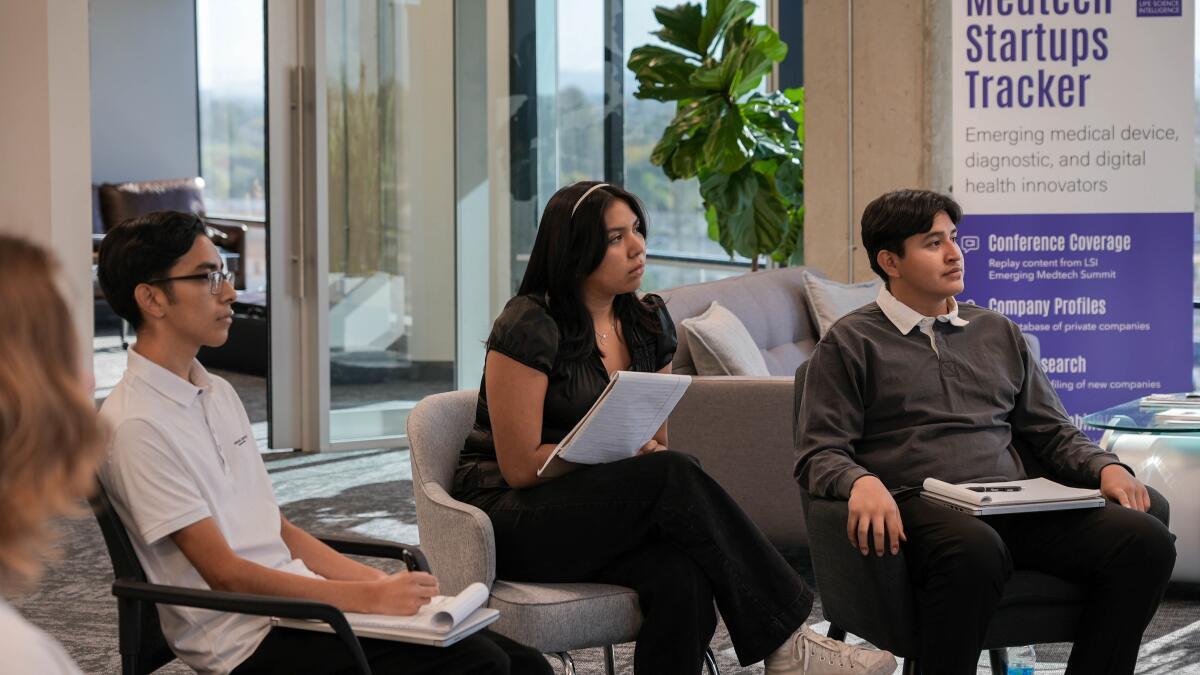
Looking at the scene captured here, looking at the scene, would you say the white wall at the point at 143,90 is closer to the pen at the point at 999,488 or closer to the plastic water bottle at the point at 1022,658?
the plastic water bottle at the point at 1022,658

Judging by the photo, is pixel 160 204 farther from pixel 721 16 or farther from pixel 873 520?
pixel 873 520

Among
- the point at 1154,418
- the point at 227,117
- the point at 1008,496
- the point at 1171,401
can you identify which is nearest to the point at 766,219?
the point at 1171,401

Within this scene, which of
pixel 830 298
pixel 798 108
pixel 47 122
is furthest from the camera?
pixel 798 108

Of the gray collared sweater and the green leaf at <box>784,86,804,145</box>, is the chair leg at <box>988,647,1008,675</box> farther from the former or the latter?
the green leaf at <box>784,86,804,145</box>

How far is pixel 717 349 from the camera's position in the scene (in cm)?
413

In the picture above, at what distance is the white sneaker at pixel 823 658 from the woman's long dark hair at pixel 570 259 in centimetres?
71

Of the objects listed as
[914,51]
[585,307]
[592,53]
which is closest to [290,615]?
[585,307]

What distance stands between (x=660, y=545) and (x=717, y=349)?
63.3 inches

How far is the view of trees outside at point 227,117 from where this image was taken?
12.8m

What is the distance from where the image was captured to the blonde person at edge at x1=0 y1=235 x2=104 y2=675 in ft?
3.45

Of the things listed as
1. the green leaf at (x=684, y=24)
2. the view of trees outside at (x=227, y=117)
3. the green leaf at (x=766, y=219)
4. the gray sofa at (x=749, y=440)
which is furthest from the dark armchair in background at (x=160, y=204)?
the gray sofa at (x=749, y=440)

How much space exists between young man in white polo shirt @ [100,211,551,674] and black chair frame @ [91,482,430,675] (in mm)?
32

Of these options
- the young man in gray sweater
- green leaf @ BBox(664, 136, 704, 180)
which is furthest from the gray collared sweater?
green leaf @ BBox(664, 136, 704, 180)

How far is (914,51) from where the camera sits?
5.72 metres
